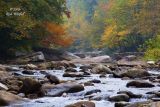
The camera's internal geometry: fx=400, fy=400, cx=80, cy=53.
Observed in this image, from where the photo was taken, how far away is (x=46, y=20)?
35.8m

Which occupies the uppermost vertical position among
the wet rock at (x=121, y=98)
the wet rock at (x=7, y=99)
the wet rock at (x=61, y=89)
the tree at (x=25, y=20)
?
the tree at (x=25, y=20)

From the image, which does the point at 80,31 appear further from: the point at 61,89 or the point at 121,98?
the point at 121,98

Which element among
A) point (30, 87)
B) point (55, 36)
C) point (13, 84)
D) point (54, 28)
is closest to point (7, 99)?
point (30, 87)

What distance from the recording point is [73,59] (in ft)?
127

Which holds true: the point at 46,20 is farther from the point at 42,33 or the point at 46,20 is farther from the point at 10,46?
the point at 10,46

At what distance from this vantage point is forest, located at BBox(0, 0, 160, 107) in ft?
40.6

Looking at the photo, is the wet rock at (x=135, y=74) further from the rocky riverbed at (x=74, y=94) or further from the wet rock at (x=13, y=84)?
the wet rock at (x=13, y=84)

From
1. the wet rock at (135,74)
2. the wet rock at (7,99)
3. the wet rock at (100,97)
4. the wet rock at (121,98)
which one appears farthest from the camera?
the wet rock at (135,74)

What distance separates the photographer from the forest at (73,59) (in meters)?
12.4

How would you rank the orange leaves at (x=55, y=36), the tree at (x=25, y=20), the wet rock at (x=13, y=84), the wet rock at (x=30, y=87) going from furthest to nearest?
the orange leaves at (x=55, y=36), the tree at (x=25, y=20), the wet rock at (x=13, y=84), the wet rock at (x=30, y=87)

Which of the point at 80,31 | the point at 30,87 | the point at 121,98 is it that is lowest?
the point at 121,98

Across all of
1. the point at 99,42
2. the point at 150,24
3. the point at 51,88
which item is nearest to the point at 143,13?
the point at 150,24

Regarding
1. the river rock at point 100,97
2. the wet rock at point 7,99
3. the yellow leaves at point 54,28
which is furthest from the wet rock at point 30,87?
the yellow leaves at point 54,28

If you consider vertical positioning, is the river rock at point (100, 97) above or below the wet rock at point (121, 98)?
above
